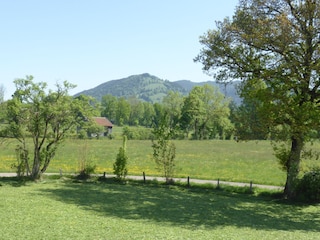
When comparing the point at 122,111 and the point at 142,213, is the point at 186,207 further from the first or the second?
the point at 122,111

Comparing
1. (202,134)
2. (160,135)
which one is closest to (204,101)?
(202,134)

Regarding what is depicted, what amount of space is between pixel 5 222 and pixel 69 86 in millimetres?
14626

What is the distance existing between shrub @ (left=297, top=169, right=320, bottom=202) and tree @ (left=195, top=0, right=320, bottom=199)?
506mm

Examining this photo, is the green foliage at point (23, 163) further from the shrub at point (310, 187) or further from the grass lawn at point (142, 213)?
the shrub at point (310, 187)

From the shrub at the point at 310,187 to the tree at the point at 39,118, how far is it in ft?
50.4

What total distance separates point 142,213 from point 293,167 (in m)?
10.1

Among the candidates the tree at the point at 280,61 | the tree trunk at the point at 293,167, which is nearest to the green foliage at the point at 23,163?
the tree at the point at 280,61

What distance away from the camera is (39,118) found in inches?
971

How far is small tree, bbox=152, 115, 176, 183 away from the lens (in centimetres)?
2600

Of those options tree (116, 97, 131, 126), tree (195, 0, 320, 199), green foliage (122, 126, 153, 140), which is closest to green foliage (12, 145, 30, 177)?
tree (195, 0, 320, 199)

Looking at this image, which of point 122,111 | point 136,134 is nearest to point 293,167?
point 136,134

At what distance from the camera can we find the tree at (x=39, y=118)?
80.1 feet

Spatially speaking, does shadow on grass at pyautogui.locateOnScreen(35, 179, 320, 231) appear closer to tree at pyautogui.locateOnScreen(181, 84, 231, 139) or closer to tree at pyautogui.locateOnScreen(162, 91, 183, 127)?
tree at pyautogui.locateOnScreen(181, 84, 231, 139)

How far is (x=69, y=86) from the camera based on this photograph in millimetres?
25531
